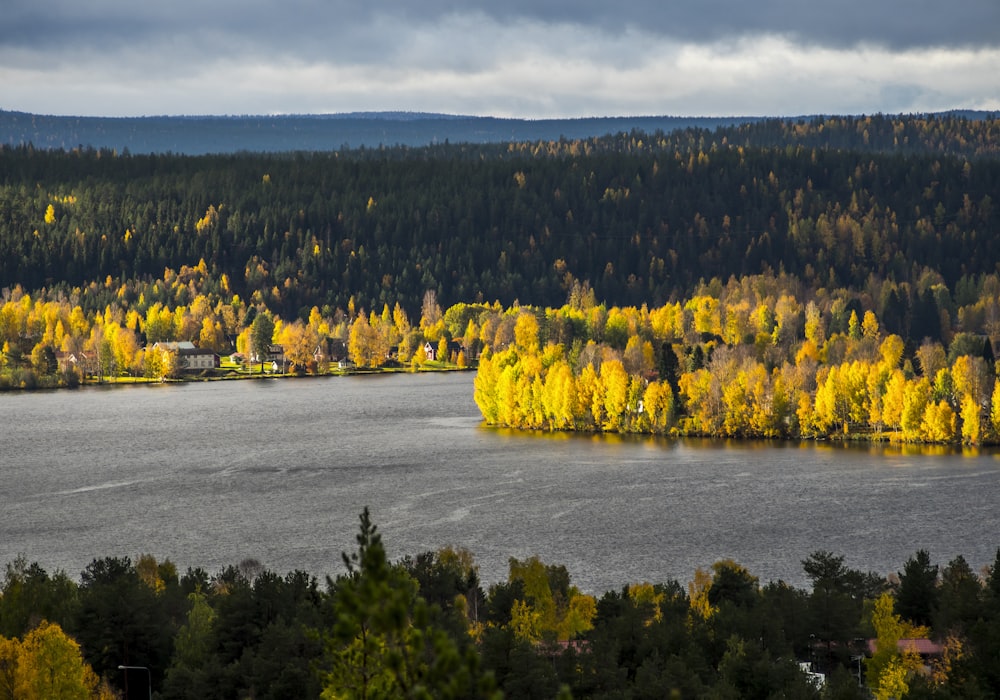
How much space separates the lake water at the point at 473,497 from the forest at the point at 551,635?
7432 millimetres

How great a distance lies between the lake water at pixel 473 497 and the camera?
53.9 meters

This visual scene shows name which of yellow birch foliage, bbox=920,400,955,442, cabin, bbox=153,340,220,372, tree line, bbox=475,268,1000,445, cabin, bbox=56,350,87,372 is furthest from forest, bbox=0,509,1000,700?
cabin, bbox=153,340,220,372

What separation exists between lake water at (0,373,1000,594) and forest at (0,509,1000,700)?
7432 mm

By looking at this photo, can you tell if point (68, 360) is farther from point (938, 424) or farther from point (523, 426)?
point (938, 424)

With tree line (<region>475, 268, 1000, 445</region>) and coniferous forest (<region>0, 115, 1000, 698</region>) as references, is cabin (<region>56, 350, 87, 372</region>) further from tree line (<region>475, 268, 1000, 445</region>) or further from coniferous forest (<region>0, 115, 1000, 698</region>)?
tree line (<region>475, 268, 1000, 445</region>)

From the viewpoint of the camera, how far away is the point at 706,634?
117 feet

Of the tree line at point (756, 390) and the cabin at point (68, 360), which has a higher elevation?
the tree line at point (756, 390)

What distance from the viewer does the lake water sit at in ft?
177

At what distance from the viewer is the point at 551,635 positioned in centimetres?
3516

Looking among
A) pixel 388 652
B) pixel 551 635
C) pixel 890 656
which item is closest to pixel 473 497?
pixel 551 635

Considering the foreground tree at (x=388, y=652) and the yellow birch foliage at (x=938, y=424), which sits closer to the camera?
the foreground tree at (x=388, y=652)

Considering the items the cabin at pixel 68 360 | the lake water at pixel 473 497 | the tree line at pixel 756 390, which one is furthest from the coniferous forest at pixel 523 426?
the lake water at pixel 473 497

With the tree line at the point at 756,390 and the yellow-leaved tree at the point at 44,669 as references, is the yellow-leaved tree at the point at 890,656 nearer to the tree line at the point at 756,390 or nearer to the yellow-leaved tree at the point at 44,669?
the yellow-leaved tree at the point at 44,669

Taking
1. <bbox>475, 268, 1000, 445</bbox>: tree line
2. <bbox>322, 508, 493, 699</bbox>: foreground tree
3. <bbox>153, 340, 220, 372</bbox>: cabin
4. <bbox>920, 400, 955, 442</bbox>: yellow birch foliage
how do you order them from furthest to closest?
1. <bbox>153, 340, 220, 372</bbox>: cabin
2. <bbox>475, 268, 1000, 445</bbox>: tree line
3. <bbox>920, 400, 955, 442</bbox>: yellow birch foliage
4. <bbox>322, 508, 493, 699</bbox>: foreground tree
